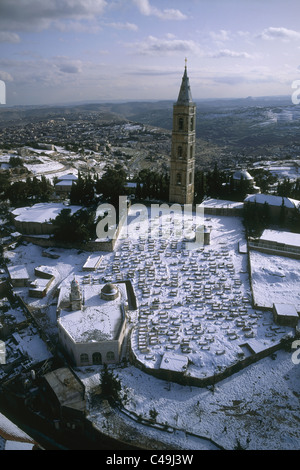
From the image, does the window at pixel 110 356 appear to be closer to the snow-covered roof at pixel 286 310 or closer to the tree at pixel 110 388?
the tree at pixel 110 388

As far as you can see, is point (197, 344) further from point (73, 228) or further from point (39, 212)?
point (39, 212)

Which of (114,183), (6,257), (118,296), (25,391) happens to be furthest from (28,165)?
(25,391)

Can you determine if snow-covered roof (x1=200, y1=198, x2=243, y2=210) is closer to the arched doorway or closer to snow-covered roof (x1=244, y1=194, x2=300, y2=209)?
snow-covered roof (x1=244, y1=194, x2=300, y2=209)

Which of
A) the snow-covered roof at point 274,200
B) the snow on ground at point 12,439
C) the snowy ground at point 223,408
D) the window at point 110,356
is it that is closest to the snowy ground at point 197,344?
the snowy ground at point 223,408

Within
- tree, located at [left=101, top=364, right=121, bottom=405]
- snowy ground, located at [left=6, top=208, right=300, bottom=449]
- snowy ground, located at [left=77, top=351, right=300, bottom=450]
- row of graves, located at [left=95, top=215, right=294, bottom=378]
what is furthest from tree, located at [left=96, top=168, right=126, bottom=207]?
tree, located at [left=101, top=364, right=121, bottom=405]

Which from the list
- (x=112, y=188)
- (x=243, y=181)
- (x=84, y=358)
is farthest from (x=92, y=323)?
(x=243, y=181)
